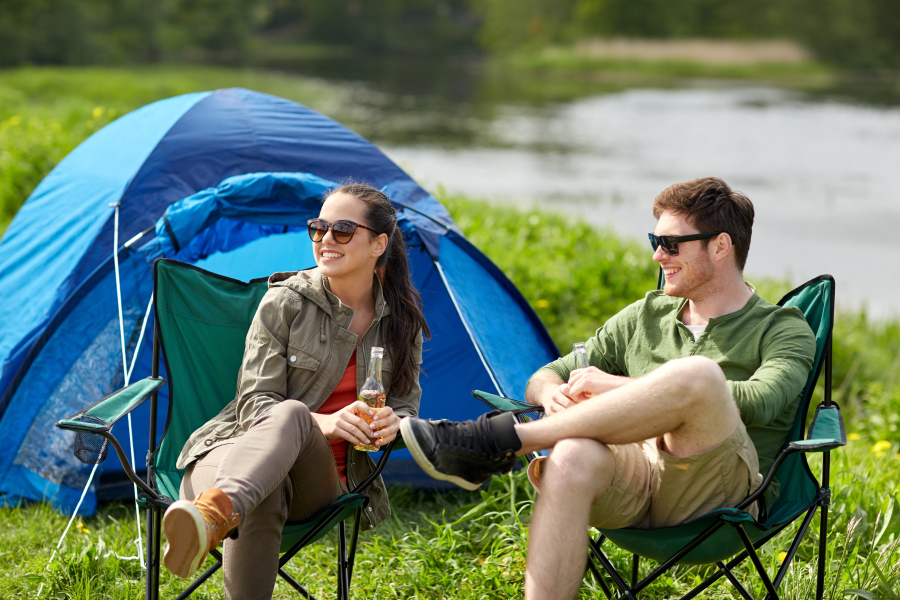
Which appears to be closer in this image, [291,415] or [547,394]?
[291,415]

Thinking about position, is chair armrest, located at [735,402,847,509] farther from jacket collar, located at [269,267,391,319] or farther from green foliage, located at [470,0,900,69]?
green foliage, located at [470,0,900,69]

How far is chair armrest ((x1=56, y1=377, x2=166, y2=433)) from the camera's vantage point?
1924 mm

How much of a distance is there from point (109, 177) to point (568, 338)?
2463mm

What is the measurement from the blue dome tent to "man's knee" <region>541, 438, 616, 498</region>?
40.6 inches

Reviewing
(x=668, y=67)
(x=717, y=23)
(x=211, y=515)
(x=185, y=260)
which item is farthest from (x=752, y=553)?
(x=717, y=23)

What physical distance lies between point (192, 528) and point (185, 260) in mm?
1520

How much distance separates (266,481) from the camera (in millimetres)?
1814

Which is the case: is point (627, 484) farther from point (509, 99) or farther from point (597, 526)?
point (509, 99)

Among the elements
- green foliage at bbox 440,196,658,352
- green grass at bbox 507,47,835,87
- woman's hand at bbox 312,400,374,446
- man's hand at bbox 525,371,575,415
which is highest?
green grass at bbox 507,47,835,87

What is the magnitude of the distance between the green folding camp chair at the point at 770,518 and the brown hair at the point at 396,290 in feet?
0.74

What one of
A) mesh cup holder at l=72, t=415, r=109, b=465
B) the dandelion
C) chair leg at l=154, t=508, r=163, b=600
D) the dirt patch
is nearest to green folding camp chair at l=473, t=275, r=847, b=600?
chair leg at l=154, t=508, r=163, b=600

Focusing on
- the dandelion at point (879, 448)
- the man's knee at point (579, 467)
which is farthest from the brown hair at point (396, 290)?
the dandelion at point (879, 448)

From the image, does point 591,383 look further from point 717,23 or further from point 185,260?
point 717,23

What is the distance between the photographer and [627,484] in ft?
6.40
